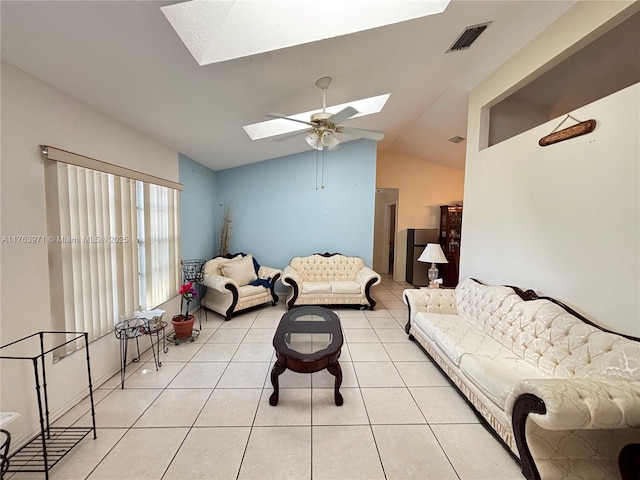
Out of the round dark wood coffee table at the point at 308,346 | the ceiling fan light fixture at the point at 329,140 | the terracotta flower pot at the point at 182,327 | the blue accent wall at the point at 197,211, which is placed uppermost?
the ceiling fan light fixture at the point at 329,140

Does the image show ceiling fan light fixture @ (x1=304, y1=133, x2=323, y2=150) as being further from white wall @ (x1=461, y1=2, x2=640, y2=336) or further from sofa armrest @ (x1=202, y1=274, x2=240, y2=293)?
sofa armrest @ (x1=202, y1=274, x2=240, y2=293)

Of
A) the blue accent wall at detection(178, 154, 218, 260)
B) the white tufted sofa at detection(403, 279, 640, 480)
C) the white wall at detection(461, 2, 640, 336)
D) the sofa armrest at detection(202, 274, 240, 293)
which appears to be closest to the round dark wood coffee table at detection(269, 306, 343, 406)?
the white tufted sofa at detection(403, 279, 640, 480)

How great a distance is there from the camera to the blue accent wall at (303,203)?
495 centimetres

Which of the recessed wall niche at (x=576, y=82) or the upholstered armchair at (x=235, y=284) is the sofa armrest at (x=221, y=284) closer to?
the upholstered armchair at (x=235, y=284)

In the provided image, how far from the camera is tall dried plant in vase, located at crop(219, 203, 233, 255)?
16.0ft

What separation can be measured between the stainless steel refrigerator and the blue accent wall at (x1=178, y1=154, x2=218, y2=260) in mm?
4375

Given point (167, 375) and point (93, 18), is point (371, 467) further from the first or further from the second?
point (93, 18)

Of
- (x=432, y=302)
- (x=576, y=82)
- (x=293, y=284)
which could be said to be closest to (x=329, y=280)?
(x=293, y=284)

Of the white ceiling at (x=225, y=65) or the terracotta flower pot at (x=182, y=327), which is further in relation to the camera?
the terracotta flower pot at (x=182, y=327)

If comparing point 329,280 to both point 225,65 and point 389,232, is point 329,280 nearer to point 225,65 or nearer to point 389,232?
point 389,232

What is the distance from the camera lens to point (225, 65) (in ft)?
6.12

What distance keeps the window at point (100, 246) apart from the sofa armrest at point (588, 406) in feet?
10.2

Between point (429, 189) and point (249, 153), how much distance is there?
13.9 feet

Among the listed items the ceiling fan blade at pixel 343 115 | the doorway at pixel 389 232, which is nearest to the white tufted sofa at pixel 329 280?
the ceiling fan blade at pixel 343 115
